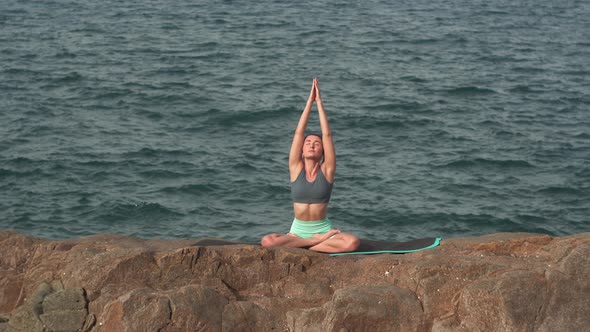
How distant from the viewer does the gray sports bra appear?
40.8ft

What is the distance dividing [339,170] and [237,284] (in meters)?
12.2

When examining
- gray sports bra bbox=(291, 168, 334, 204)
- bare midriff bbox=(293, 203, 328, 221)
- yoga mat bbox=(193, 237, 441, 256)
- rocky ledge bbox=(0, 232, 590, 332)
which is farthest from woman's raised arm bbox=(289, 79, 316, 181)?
rocky ledge bbox=(0, 232, 590, 332)

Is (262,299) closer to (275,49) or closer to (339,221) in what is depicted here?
(339,221)

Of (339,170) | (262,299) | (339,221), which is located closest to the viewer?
(262,299)

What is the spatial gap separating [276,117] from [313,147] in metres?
13.7

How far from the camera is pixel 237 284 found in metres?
10.9

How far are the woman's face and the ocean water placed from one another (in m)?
6.83

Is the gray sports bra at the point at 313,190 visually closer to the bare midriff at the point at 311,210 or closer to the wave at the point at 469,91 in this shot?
the bare midriff at the point at 311,210

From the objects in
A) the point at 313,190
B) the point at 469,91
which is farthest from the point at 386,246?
the point at 469,91

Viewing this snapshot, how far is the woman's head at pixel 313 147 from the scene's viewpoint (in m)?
12.5

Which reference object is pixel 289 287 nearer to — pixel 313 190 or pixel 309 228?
pixel 309 228

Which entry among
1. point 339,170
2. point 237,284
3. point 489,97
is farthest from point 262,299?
point 489,97

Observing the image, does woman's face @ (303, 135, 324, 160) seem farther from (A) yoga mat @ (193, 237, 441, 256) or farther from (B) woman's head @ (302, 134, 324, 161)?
(A) yoga mat @ (193, 237, 441, 256)

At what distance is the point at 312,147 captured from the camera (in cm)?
1249
